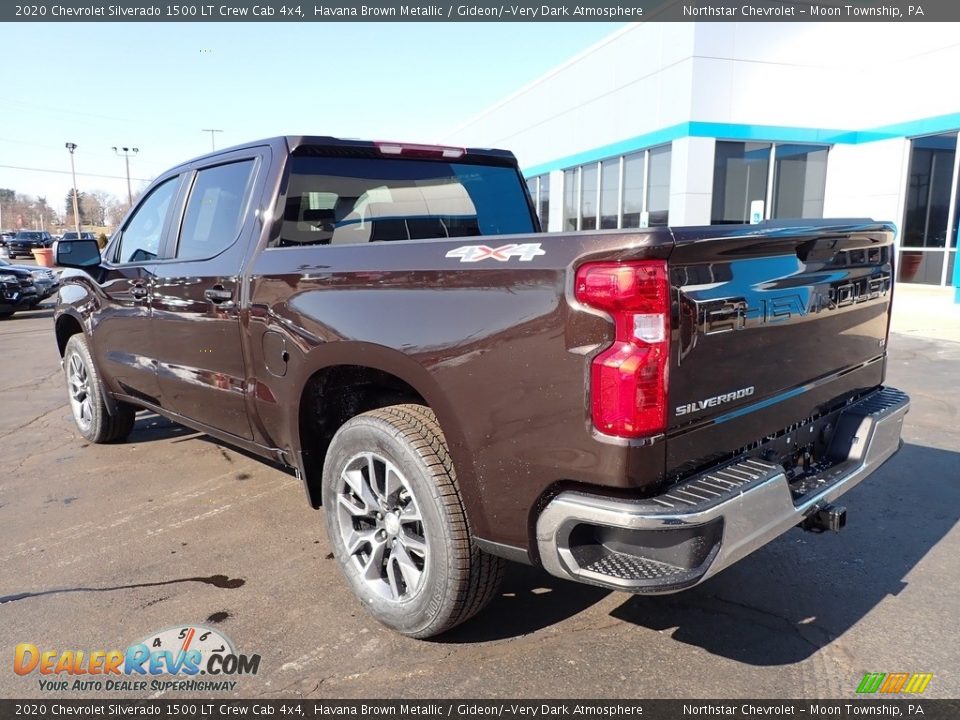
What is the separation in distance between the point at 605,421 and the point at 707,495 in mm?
397

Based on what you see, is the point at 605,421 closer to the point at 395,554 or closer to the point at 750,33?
the point at 395,554

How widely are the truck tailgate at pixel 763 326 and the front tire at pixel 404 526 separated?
83 cm

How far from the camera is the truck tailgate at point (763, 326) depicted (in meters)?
2.07

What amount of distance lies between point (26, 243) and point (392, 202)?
5221 cm

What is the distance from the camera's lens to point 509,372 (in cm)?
217

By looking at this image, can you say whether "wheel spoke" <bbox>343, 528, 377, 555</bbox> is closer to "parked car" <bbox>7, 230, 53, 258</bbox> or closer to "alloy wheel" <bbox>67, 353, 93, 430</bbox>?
"alloy wheel" <bbox>67, 353, 93, 430</bbox>

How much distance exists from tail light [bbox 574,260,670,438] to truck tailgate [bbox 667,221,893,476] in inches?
2.4

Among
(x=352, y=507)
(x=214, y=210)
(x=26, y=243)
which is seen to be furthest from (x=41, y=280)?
(x=26, y=243)

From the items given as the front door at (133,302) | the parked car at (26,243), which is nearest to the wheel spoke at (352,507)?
the front door at (133,302)

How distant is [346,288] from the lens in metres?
2.75

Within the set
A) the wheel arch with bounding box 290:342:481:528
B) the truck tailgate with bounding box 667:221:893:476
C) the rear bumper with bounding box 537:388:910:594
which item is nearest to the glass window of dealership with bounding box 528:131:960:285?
the truck tailgate with bounding box 667:221:893:476

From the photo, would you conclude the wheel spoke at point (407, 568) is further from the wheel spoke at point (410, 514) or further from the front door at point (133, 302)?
the front door at point (133, 302)

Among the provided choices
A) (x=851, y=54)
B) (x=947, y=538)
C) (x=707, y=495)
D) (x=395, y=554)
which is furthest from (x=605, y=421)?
(x=851, y=54)

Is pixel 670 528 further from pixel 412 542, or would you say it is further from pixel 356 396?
pixel 356 396
